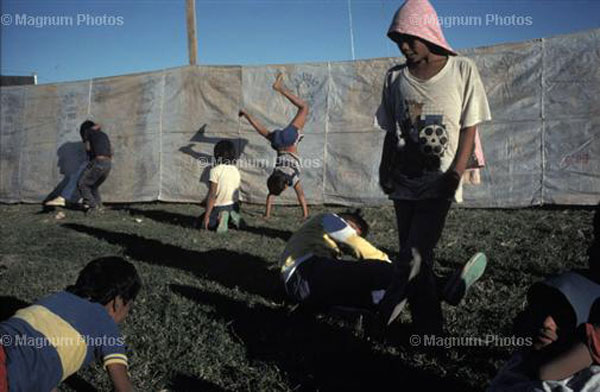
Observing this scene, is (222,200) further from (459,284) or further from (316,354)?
(459,284)

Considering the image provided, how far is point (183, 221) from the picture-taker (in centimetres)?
925

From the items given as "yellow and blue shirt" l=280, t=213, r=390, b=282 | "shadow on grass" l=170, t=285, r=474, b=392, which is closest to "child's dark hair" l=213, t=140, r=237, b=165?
"yellow and blue shirt" l=280, t=213, r=390, b=282

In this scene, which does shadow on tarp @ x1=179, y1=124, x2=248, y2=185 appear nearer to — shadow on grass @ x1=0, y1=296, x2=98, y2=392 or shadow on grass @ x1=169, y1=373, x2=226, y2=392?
shadow on grass @ x1=0, y1=296, x2=98, y2=392

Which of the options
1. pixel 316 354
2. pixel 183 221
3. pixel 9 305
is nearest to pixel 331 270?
pixel 316 354

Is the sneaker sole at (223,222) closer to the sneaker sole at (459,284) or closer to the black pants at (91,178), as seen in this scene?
the black pants at (91,178)

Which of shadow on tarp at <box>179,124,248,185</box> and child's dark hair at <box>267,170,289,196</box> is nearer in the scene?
child's dark hair at <box>267,170,289,196</box>

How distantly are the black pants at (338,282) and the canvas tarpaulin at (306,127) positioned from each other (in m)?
5.91

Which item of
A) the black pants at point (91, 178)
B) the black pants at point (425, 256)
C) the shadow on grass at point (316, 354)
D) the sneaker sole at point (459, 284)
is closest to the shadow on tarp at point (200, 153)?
the black pants at point (91, 178)

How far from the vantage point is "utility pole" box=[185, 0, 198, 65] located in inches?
467

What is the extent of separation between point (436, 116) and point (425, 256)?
0.85 m

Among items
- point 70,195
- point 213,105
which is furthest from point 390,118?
point 70,195

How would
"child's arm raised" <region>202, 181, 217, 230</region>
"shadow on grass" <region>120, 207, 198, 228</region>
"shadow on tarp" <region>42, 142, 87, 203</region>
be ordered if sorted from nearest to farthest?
"child's arm raised" <region>202, 181, 217, 230</region> < "shadow on grass" <region>120, 207, 198, 228</region> < "shadow on tarp" <region>42, 142, 87, 203</region>

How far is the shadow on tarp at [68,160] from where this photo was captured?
1262cm

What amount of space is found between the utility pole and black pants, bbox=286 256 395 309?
8887 mm
